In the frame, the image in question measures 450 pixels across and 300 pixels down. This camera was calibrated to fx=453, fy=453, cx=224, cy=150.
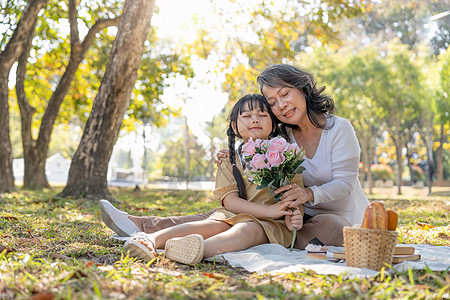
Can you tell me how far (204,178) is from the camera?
142 ft

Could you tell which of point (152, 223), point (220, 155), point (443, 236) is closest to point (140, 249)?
point (152, 223)

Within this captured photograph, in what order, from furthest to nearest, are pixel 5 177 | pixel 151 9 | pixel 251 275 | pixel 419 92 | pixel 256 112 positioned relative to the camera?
pixel 419 92
pixel 5 177
pixel 151 9
pixel 256 112
pixel 251 275

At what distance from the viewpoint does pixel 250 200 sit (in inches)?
163

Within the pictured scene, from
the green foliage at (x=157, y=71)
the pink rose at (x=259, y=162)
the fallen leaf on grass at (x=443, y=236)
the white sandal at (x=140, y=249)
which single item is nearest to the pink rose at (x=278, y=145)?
the pink rose at (x=259, y=162)

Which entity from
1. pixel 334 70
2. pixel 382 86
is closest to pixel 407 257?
pixel 382 86

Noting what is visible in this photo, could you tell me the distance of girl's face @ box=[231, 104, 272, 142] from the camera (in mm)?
4191

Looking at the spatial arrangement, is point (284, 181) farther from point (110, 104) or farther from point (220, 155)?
point (110, 104)

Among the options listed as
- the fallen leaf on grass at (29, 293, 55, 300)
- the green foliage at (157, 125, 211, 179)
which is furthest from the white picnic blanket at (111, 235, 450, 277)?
the green foliage at (157, 125, 211, 179)

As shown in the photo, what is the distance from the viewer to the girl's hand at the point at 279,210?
3.68m

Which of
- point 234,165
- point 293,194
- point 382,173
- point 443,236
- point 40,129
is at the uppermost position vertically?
point 40,129

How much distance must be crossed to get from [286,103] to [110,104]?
4972 mm

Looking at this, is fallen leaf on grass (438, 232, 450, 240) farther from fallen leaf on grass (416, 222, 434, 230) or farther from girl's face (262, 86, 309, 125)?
girl's face (262, 86, 309, 125)

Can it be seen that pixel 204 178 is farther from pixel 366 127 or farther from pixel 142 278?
pixel 142 278

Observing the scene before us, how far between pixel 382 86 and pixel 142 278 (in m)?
19.6
